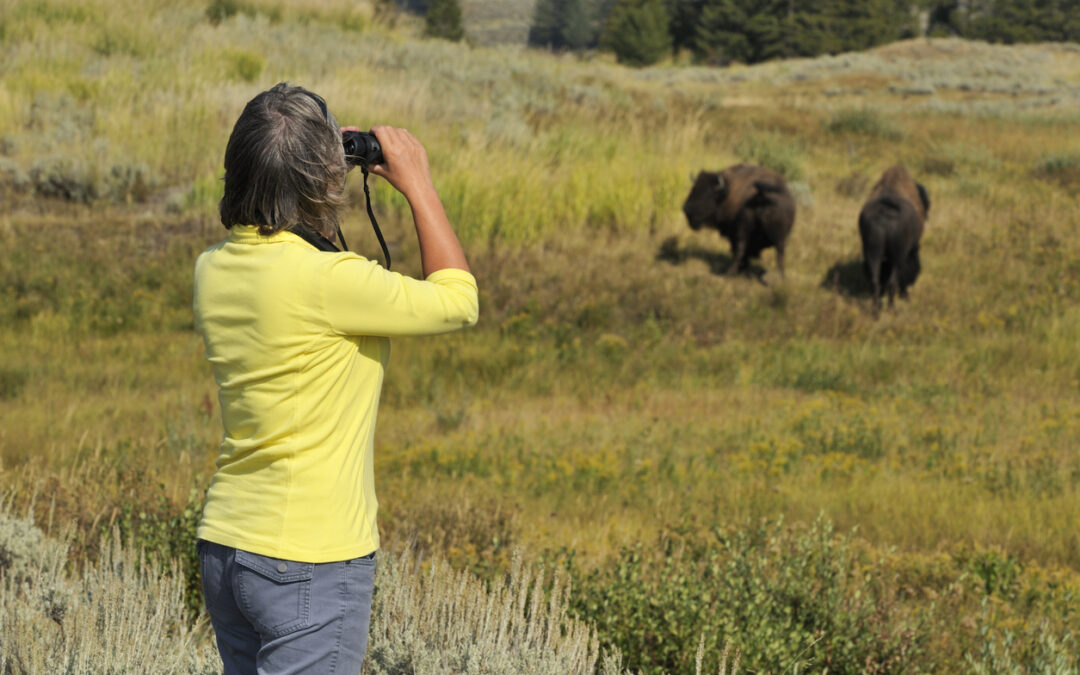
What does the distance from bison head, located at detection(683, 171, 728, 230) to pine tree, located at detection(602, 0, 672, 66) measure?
5198 cm

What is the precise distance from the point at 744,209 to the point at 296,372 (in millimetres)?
11188

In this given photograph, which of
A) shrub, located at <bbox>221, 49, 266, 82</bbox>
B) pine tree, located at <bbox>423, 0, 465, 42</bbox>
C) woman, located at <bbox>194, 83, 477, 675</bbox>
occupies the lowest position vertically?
woman, located at <bbox>194, 83, 477, 675</bbox>

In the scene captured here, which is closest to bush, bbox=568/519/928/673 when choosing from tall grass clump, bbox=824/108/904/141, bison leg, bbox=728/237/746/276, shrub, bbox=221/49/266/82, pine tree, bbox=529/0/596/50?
bison leg, bbox=728/237/746/276

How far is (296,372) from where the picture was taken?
→ 7.40ft

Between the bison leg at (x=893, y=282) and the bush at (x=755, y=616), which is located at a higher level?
→ the bison leg at (x=893, y=282)

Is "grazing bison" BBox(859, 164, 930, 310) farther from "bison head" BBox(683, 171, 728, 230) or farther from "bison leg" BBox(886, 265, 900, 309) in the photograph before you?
"bison head" BBox(683, 171, 728, 230)

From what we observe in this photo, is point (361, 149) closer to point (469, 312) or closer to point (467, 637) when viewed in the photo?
point (469, 312)

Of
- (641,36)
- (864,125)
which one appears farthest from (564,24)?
(864,125)

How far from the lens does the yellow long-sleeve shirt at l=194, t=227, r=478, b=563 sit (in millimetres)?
2201

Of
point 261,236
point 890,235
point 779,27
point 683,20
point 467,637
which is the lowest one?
point 467,637

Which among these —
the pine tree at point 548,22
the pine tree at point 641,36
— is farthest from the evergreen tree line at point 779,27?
the pine tree at point 548,22

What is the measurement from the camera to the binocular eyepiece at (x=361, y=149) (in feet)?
7.73

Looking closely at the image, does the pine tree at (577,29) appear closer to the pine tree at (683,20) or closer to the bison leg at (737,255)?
the pine tree at (683,20)

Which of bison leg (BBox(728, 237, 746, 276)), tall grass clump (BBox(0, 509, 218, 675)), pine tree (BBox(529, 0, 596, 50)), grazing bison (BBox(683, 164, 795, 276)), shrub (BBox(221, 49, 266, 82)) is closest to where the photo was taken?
tall grass clump (BBox(0, 509, 218, 675))
